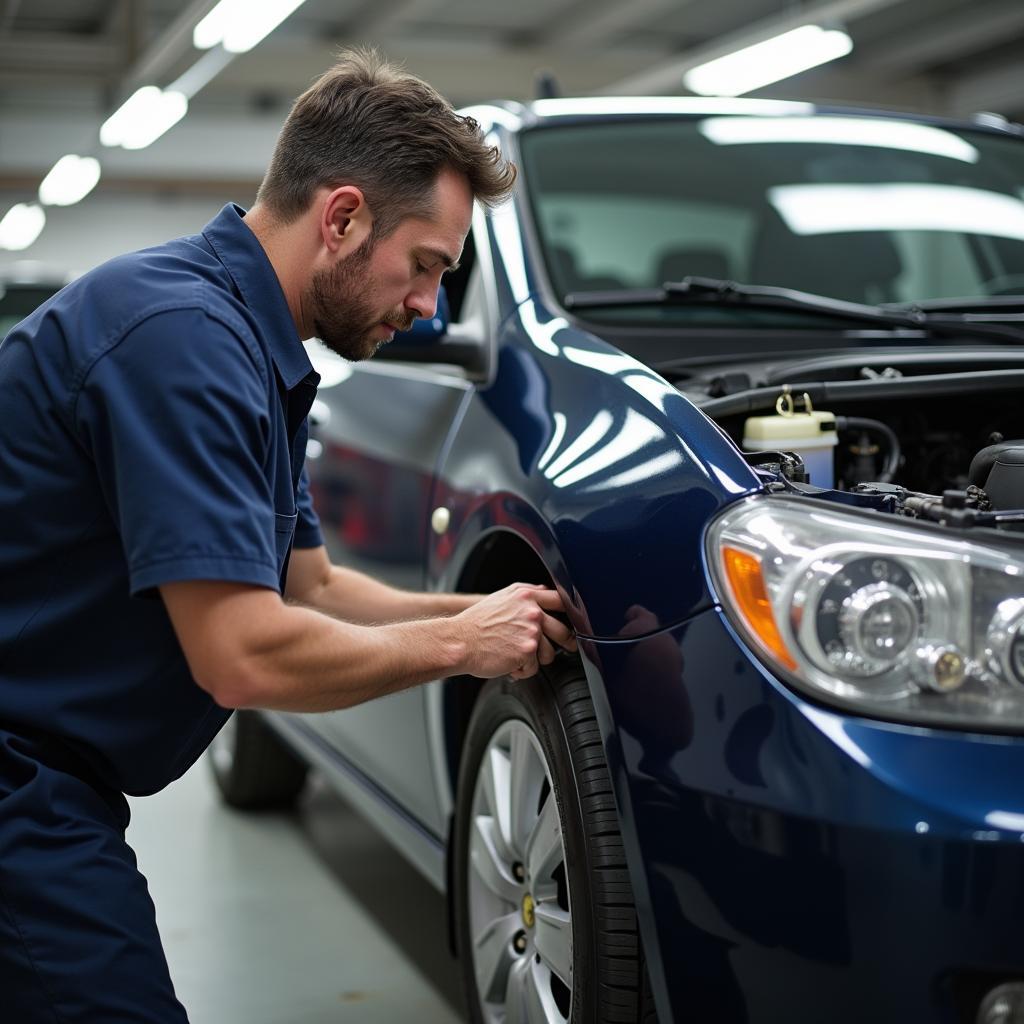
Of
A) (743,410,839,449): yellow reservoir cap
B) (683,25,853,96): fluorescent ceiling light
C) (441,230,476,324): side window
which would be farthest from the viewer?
(683,25,853,96): fluorescent ceiling light

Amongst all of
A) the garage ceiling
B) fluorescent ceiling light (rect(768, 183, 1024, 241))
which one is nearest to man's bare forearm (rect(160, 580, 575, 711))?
fluorescent ceiling light (rect(768, 183, 1024, 241))

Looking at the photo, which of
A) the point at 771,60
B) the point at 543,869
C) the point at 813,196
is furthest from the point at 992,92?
the point at 543,869

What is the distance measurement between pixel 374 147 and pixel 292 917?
1805 millimetres

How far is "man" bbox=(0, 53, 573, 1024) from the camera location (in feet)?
4.20

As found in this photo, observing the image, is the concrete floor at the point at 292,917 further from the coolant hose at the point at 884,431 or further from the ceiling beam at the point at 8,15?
the ceiling beam at the point at 8,15

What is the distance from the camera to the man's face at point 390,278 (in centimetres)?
150

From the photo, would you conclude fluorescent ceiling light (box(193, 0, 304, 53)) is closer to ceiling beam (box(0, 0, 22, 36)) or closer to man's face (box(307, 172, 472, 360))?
ceiling beam (box(0, 0, 22, 36))

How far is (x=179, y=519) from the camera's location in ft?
4.11

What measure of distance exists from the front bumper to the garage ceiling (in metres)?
7.42

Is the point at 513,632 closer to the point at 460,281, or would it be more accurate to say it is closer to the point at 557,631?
the point at 557,631

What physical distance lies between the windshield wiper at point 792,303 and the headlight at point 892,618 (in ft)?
3.15

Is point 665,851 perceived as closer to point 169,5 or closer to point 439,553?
point 439,553

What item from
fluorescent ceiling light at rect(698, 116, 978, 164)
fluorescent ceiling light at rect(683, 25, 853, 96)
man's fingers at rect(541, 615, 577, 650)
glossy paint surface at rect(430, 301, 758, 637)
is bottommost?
man's fingers at rect(541, 615, 577, 650)

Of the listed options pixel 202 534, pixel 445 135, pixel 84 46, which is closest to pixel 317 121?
pixel 445 135
